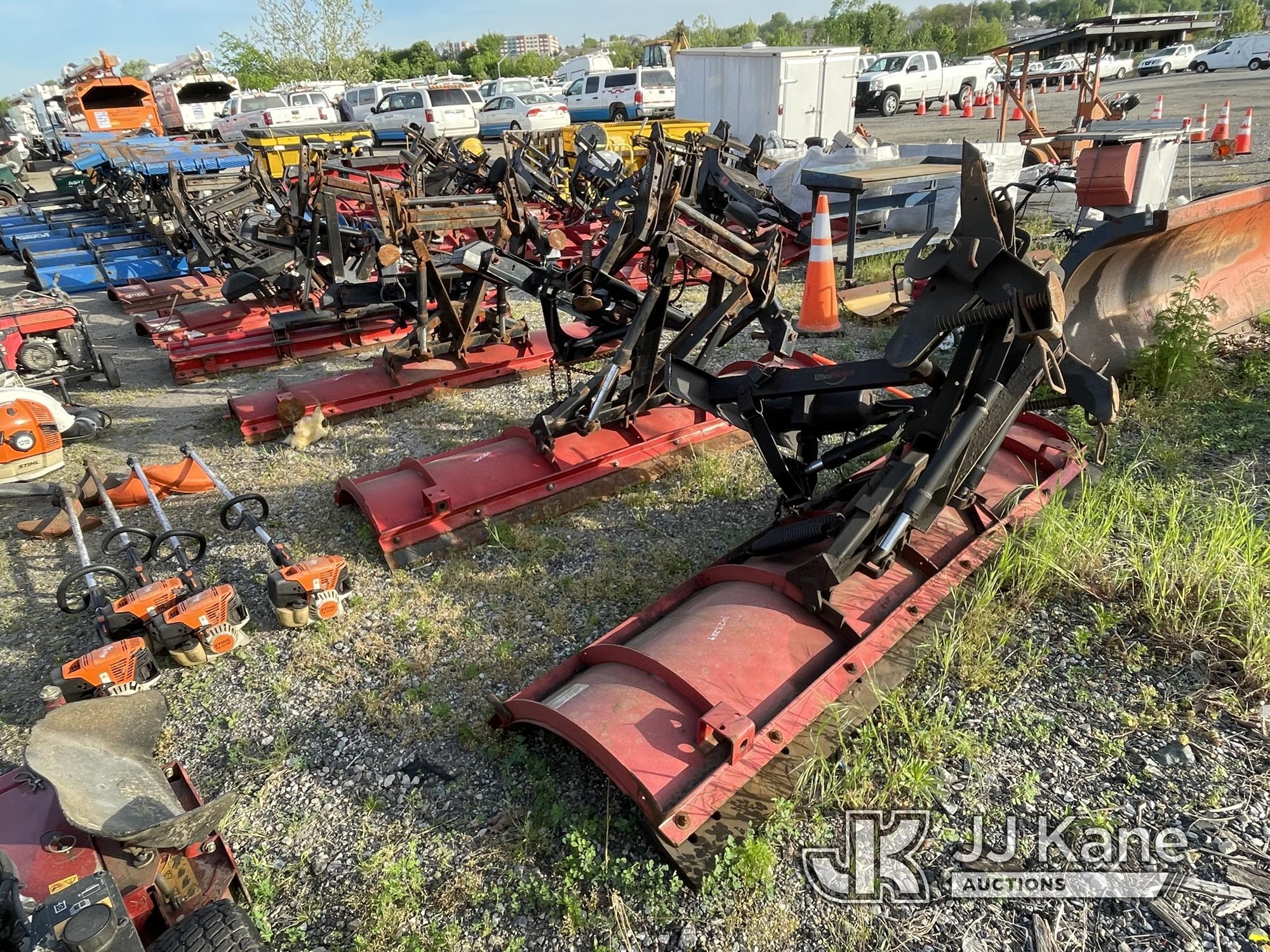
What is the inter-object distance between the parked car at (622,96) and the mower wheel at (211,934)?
78.5 feet

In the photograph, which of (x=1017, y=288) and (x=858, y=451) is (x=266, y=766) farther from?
(x=1017, y=288)

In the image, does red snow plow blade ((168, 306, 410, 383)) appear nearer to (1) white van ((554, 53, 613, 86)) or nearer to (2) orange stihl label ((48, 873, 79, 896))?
(2) orange stihl label ((48, 873, 79, 896))

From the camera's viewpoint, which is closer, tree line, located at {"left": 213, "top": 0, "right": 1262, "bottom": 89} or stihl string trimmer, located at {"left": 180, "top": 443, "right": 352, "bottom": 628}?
stihl string trimmer, located at {"left": 180, "top": 443, "right": 352, "bottom": 628}

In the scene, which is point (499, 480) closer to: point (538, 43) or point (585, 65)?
point (585, 65)

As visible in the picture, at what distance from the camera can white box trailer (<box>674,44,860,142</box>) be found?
16.9 meters

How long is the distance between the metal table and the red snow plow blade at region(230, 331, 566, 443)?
3478 mm

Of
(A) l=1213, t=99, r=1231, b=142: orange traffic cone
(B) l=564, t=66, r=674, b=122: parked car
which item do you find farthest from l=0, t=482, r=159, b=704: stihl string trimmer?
(B) l=564, t=66, r=674, b=122: parked car

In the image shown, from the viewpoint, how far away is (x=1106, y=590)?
340 centimetres

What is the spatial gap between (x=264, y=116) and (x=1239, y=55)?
4195 cm

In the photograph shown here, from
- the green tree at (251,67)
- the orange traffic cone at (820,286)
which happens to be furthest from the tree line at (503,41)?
the orange traffic cone at (820,286)

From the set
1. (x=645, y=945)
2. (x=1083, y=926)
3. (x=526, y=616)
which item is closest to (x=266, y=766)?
(x=526, y=616)

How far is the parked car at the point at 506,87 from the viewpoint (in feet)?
86.3

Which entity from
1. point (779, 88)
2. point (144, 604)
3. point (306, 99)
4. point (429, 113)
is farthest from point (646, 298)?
point (306, 99)

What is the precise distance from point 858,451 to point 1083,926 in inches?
80.7
